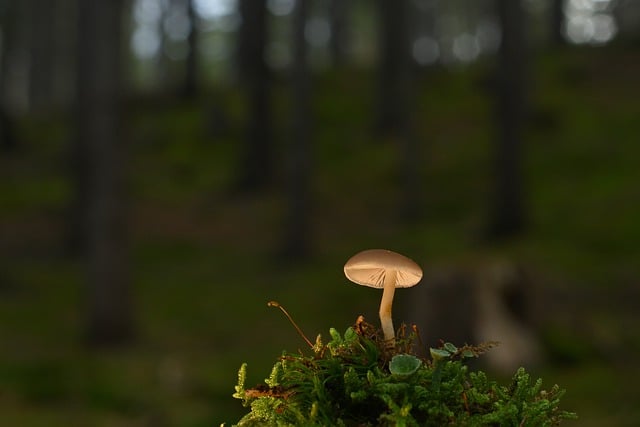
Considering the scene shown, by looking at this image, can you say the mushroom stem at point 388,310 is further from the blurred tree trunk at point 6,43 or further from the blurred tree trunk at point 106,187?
the blurred tree trunk at point 6,43

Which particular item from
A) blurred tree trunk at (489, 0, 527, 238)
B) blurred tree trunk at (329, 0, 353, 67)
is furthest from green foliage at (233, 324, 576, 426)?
blurred tree trunk at (329, 0, 353, 67)

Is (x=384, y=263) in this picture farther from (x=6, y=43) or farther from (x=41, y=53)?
(x=41, y=53)

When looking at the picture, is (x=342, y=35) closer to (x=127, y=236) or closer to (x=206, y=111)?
(x=206, y=111)

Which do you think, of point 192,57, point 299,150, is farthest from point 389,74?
point 299,150

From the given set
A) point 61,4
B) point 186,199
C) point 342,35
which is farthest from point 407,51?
point 61,4

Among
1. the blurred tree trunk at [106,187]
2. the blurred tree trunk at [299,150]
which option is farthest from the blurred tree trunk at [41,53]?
the blurred tree trunk at [106,187]
